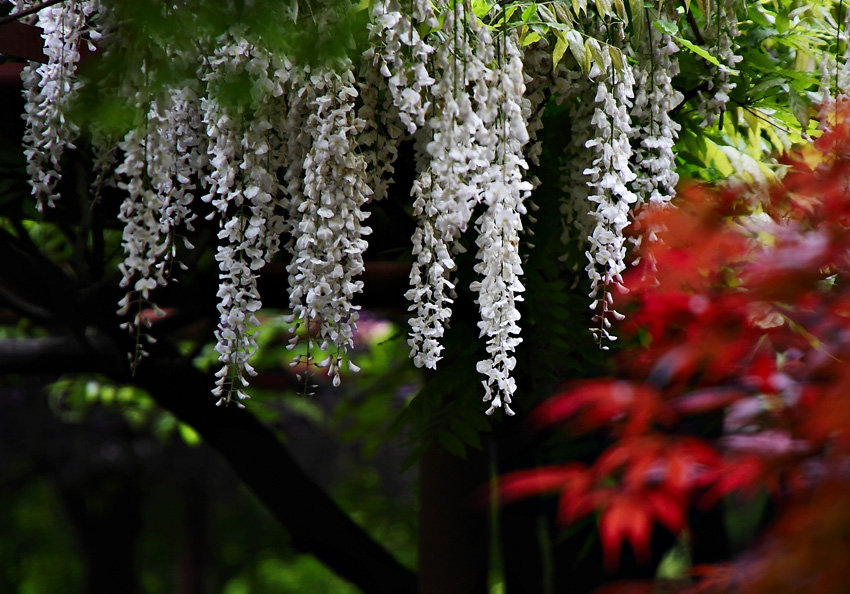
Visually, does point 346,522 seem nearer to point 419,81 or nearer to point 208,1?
point 419,81

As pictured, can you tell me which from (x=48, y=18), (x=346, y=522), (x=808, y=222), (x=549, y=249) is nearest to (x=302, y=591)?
(x=346, y=522)

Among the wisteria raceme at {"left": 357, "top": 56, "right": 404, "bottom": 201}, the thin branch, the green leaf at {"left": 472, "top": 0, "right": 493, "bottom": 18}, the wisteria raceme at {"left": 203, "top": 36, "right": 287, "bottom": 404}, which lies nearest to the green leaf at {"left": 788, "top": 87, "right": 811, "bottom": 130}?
the green leaf at {"left": 472, "top": 0, "right": 493, "bottom": 18}

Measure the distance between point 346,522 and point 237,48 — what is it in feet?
6.49

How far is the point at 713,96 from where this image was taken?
1.88m

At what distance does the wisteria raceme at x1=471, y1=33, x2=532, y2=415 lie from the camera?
152 cm

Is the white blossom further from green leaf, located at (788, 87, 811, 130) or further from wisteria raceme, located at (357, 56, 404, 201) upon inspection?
wisteria raceme, located at (357, 56, 404, 201)

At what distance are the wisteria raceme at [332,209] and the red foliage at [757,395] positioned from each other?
59 centimetres

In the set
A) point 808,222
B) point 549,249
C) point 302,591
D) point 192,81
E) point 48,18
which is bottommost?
point 302,591

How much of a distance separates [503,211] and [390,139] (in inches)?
15.5

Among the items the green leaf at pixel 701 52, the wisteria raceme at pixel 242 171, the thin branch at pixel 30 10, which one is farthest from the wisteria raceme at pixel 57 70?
the green leaf at pixel 701 52

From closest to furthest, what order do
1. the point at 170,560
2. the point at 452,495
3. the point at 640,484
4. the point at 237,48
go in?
the point at 640,484, the point at 237,48, the point at 452,495, the point at 170,560

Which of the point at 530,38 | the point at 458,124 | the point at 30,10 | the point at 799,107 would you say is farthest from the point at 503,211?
the point at 30,10

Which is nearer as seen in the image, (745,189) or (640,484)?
(640,484)

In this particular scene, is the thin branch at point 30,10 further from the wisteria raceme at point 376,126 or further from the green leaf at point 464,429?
the green leaf at point 464,429
